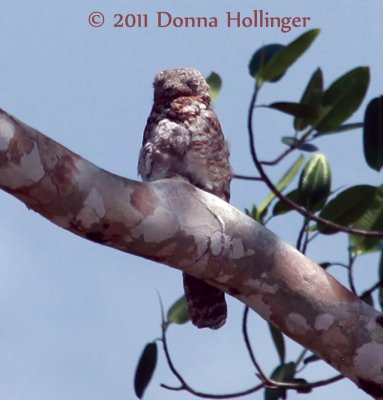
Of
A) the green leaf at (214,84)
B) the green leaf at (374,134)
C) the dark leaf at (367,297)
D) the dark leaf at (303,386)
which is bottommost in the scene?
the dark leaf at (303,386)

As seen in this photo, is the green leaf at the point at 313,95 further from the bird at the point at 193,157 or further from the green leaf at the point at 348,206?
the bird at the point at 193,157

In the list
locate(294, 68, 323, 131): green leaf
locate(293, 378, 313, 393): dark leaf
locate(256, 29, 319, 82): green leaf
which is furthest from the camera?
locate(293, 378, 313, 393): dark leaf

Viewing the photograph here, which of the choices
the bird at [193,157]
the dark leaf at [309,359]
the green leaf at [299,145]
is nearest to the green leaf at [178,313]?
the bird at [193,157]

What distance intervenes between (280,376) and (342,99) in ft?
2.98

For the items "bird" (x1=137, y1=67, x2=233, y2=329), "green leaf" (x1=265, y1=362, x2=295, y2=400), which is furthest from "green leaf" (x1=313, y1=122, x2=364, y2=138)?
"green leaf" (x1=265, y1=362, x2=295, y2=400)

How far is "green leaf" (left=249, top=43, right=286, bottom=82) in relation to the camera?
9.25 feet

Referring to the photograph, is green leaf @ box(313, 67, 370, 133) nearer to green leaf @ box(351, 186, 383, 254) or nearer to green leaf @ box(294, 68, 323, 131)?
green leaf @ box(294, 68, 323, 131)

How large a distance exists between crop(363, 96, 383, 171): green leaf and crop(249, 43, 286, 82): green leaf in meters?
0.37

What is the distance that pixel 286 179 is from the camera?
3.34 metres

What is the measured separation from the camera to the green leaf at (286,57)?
108 inches

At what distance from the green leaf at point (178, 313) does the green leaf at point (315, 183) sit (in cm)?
67

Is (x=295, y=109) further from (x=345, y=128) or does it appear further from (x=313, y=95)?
(x=345, y=128)

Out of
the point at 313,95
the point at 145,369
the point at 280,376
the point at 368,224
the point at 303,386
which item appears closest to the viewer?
the point at 313,95

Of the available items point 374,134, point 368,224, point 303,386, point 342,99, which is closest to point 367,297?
point 368,224
